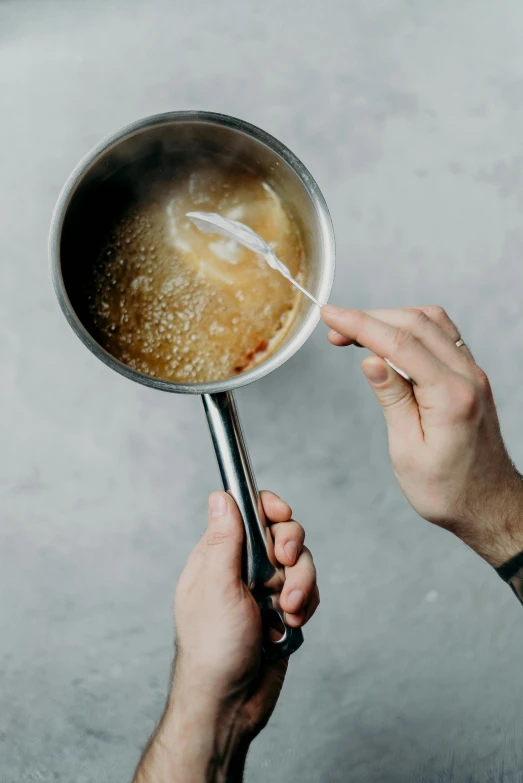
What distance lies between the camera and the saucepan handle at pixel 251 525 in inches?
26.9

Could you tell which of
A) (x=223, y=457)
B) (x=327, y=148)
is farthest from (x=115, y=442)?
(x=327, y=148)

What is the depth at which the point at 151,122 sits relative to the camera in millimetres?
632

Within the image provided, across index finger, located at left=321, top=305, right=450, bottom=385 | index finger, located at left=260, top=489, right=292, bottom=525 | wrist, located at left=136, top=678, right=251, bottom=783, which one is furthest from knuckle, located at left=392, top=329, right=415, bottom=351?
wrist, located at left=136, top=678, right=251, bottom=783

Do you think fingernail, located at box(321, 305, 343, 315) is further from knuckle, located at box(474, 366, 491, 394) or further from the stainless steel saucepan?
knuckle, located at box(474, 366, 491, 394)

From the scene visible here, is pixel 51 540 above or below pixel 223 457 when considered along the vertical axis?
below

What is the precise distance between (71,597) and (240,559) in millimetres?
344

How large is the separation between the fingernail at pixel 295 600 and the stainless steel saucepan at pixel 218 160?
35 mm

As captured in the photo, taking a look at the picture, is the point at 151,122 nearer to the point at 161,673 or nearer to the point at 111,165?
the point at 111,165

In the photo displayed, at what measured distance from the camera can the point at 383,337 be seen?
595mm

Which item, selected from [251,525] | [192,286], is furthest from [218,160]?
[251,525]

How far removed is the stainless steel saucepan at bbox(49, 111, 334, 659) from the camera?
0.62 meters

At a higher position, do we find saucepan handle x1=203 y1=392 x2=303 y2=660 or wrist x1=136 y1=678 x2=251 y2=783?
saucepan handle x1=203 y1=392 x2=303 y2=660

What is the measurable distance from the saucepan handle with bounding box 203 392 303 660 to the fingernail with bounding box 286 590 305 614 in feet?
0.11

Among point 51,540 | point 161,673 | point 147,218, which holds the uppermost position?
point 147,218
